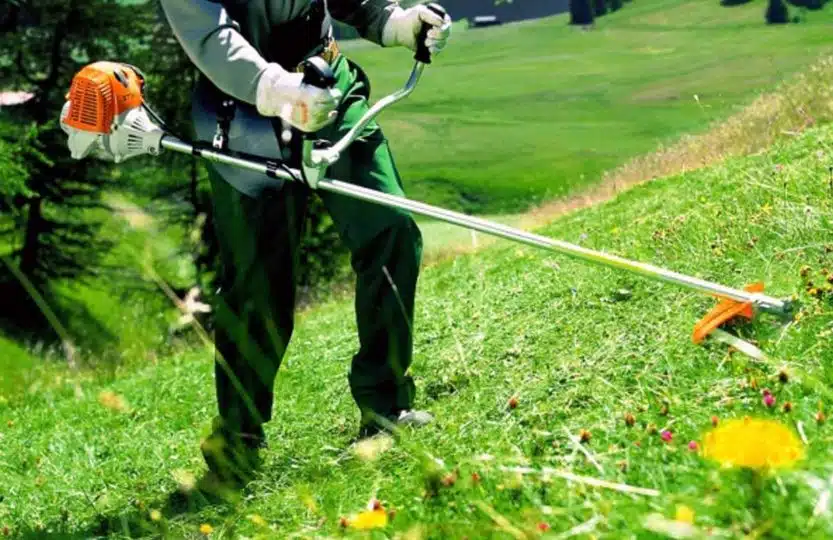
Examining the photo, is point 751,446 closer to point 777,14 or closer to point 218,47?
point 218,47

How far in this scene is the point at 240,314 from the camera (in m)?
4.48

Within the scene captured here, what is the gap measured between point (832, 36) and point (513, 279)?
173ft

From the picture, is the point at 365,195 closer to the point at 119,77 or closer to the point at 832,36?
the point at 119,77

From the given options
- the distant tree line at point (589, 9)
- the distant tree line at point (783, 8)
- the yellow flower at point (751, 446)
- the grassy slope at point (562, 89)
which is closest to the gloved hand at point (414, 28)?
the yellow flower at point (751, 446)

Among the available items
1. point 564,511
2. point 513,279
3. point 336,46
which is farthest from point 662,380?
point 513,279

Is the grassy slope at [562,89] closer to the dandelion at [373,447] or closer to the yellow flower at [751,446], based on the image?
the dandelion at [373,447]

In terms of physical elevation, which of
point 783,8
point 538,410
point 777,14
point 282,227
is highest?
point 282,227

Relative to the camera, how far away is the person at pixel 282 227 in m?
4.25

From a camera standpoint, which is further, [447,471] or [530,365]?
[530,365]

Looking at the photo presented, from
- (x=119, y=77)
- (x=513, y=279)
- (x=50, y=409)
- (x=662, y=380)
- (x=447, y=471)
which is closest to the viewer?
(x=447, y=471)

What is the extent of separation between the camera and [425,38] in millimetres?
4453

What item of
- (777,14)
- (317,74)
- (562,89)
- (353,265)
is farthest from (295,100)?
(777,14)

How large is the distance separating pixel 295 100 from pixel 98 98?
2.92ft

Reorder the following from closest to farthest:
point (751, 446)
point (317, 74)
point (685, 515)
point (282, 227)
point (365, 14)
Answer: point (751, 446)
point (685, 515)
point (317, 74)
point (282, 227)
point (365, 14)
